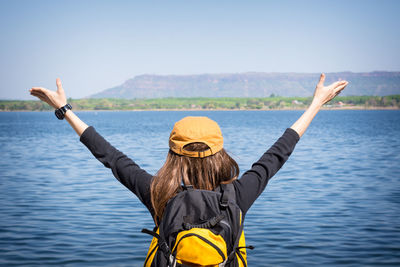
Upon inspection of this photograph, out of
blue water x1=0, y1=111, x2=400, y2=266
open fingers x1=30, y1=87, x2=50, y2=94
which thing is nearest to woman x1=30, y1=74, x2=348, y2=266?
open fingers x1=30, y1=87, x2=50, y2=94

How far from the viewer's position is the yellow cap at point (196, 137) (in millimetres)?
2457

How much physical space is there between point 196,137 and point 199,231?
49cm

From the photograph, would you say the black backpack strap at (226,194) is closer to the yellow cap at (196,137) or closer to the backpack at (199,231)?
the backpack at (199,231)

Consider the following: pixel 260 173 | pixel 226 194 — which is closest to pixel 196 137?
pixel 226 194

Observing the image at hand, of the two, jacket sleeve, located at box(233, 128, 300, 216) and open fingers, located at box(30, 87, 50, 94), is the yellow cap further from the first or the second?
open fingers, located at box(30, 87, 50, 94)

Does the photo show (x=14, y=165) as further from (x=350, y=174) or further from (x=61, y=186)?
(x=350, y=174)

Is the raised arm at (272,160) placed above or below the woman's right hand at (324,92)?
below

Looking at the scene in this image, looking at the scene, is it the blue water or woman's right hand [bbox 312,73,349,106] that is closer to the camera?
woman's right hand [bbox 312,73,349,106]

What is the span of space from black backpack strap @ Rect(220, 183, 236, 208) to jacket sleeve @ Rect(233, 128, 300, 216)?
4 centimetres

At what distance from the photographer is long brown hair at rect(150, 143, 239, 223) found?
2.46m

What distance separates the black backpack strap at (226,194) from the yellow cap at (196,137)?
19 cm

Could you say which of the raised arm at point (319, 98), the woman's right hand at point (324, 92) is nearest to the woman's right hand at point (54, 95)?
the raised arm at point (319, 98)

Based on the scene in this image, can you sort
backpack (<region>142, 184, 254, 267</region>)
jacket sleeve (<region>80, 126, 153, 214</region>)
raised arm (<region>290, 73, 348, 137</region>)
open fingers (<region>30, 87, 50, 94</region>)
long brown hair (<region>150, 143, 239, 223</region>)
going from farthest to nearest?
1. raised arm (<region>290, 73, 348, 137</region>)
2. open fingers (<region>30, 87, 50, 94</region>)
3. jacket sleeve (<region>80, 126, 153, 214</region>)
4. long brown hair (<region>150, 143, 239, 223</region>)
5. backpack (<region>142, 184, 254, 267</region>)

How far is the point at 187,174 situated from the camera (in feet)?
8.16
